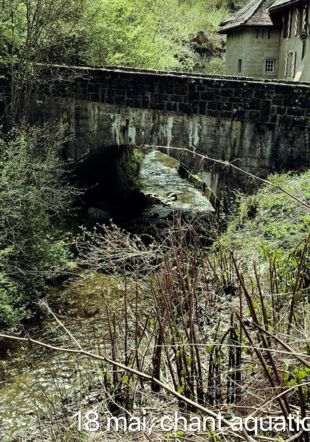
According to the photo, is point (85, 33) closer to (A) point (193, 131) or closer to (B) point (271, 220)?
(A) point (193, 131)

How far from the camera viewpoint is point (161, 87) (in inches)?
485

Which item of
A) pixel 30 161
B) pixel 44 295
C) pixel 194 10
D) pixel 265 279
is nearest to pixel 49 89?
pixel 30 161

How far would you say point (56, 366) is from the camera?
8.67 metres

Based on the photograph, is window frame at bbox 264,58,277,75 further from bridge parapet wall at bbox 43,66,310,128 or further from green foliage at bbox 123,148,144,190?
bridge parapet wall at bbox 43,66,310,128

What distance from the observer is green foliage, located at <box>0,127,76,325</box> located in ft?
34.9

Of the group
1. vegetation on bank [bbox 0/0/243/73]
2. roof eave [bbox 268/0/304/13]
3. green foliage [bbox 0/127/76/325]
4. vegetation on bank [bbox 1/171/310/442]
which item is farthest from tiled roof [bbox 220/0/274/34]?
vegetation on bank [bbox 1/171/310/442]

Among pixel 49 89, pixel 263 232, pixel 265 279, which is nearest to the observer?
pixel 265 279

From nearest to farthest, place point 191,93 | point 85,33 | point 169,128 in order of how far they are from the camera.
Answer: point 191,93 < point 169,128 < point 85,33

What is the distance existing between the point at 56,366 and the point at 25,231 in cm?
372

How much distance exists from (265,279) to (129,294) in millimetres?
4098

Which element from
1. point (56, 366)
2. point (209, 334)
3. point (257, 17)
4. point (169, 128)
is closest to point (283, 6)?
point (257, 17)

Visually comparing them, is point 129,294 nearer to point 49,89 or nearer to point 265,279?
point 265,279

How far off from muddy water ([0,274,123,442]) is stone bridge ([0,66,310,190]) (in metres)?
3.54

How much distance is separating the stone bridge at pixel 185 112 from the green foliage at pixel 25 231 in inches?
48.7
